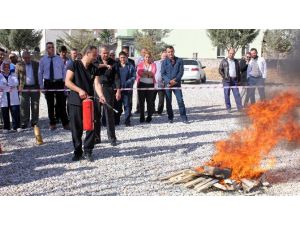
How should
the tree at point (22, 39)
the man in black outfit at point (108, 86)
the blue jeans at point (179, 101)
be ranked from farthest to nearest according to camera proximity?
the tree at point (22, 39) → the blue jeans at point (179, 101) → the man in black outfit at point (108, 86)

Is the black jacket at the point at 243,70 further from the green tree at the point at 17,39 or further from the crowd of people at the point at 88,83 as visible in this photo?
the green tree at the point at 17,39

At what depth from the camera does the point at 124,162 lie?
7.04 meters

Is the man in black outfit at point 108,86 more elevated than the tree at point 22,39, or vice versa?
the tree at point 22,39

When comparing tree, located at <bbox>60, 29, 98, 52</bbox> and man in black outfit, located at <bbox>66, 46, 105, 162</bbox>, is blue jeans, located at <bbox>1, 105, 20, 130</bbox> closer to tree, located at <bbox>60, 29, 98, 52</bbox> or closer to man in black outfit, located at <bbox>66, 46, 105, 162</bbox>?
man in black outfit, located at <bbox>66, 46, 105, 162</bbox>

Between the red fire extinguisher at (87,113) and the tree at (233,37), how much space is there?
79.0 feet

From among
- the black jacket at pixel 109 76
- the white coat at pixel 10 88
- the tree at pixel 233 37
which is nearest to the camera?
the black jacket at pixel 109 76

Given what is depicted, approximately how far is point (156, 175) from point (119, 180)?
58cm

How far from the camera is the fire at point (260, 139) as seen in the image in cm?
598

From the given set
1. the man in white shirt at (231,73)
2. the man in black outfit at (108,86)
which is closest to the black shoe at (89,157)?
the man in black outfit at (108,86)

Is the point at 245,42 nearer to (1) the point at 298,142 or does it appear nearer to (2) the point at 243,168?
(1) the point at 298,142

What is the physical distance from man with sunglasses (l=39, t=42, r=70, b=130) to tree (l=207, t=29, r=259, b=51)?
Answer: 21473 mm

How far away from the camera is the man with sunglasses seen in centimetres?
975

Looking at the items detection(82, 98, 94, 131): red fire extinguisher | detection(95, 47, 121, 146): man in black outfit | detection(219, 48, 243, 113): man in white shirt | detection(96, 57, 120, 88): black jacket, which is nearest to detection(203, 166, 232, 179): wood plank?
detection(82, 98, 94, 131): red fire extinguisher

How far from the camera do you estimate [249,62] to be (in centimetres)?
1252
